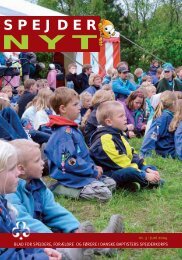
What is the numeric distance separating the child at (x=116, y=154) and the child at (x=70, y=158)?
0.48 ft

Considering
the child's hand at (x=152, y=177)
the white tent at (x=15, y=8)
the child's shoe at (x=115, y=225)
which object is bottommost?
the child's hand at (x=152, y=177)

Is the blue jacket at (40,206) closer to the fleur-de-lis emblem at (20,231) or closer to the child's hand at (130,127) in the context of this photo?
the fleur-de-lis emblem at (20,231)

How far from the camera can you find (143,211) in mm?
3758

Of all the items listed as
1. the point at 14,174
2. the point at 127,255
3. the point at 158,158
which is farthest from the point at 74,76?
the point at 14,174

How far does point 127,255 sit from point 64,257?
2.09 feet

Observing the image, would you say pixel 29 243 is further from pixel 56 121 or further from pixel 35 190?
pixel 56 121

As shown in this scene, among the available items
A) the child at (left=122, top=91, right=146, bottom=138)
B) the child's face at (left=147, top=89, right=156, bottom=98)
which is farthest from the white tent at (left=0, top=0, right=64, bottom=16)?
the child's face at (left=147, top=89, right=156, bottom=98)

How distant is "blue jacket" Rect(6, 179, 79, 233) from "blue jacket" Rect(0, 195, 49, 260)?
49cm

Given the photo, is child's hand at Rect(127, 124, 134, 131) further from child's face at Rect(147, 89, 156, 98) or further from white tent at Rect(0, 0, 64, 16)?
white tent at Rect(0, 0, 64, 16)

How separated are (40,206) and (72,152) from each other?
124 cm

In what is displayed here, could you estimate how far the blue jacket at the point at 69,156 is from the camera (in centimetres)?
393

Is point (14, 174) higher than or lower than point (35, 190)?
higher

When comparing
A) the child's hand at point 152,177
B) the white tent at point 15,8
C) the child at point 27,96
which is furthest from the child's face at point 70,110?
the white tent at point 15,8

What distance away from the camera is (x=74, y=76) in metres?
10.6
